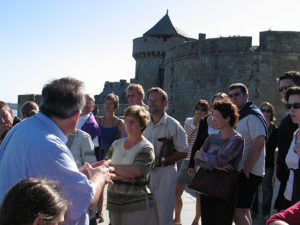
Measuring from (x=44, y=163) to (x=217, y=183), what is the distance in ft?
6.43

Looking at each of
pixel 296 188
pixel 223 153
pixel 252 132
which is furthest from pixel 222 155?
pixel 296 188

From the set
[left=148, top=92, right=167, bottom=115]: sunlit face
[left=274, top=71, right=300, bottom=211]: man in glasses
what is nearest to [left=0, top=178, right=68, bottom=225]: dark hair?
[left=274, top=71, right=300, bottom=211]: man in glasses

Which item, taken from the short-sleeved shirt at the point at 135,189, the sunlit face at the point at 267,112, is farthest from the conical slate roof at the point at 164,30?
the short-sleeved shirt at the point at 135,189

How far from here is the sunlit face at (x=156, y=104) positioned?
4055mm

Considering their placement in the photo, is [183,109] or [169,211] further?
[183,109]

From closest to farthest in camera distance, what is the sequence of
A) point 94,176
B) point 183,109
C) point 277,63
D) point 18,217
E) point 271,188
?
point 18,217 → point 94,176 → point 271,188 → point 277,63 → point 183,109

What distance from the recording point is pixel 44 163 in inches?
70.1

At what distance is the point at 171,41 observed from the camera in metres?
31.1

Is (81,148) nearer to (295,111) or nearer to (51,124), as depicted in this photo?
(51,124)

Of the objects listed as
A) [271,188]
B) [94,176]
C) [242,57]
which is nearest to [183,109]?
[242,57]

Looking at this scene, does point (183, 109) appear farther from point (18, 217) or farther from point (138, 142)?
point (18, 217)

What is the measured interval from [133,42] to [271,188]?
93.8ft

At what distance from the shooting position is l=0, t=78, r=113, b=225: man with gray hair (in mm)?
1790

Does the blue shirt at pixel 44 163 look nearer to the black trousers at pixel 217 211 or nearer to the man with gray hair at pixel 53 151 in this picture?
the man with gray hair at pixel 53 151
